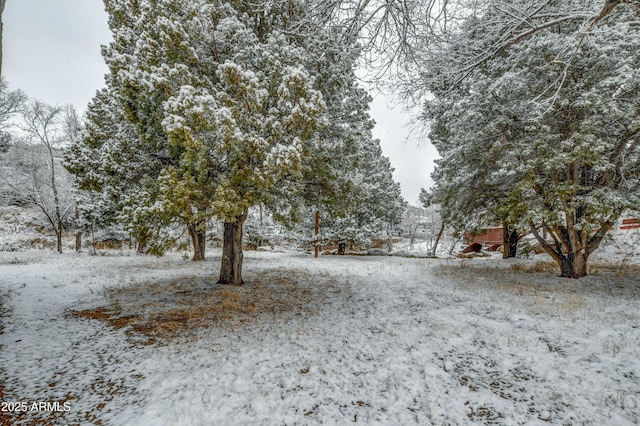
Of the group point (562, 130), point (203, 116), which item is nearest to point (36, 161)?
point (203, 116)

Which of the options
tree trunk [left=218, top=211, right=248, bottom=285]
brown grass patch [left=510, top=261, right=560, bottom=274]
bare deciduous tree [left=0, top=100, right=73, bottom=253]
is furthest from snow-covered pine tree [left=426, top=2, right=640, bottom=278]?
bare deciduous tree [left=0, top=100, right=73, bottom=253]

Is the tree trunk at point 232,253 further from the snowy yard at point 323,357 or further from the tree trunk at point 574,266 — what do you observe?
the tree trunk at point 574,266

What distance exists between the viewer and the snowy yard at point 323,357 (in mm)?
2531

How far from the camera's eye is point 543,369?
10.2ft

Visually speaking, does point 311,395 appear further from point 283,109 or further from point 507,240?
point 507,240

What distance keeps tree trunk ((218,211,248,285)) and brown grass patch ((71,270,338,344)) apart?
1.18 ft

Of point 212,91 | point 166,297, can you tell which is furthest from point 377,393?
point 212,91

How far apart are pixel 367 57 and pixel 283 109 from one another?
2.67m

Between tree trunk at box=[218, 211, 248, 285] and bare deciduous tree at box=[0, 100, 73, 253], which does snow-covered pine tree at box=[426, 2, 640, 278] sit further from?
bare deciduous tree at box=[0, 100, 73, 253]

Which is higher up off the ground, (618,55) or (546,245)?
(618,55)

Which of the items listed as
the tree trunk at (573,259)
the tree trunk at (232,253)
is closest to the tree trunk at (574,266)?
the tree trunk at (573,259)

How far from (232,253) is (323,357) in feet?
16.0

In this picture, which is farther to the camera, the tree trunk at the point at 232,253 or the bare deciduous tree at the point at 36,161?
the bare deciduous tree at the point at 36,161

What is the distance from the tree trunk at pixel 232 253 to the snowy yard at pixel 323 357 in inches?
35.9
